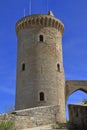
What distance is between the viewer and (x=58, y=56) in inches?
1076

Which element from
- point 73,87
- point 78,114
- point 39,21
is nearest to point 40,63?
point 39,21

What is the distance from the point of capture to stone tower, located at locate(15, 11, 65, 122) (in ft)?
82.5

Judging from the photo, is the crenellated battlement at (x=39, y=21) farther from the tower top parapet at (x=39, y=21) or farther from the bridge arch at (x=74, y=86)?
the bridge arch at (x=74, y=86)

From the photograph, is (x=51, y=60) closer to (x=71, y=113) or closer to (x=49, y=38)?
(x=49, y=38)

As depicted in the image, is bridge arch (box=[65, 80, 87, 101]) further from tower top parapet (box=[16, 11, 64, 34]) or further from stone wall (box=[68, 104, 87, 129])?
stone wall (box=[68, 104, 87, 129])

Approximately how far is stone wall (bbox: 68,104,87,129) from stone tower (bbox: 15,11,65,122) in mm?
3240

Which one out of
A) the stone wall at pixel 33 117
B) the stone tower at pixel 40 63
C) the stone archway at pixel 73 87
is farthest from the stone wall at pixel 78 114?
the stone archway at pixel 73 87

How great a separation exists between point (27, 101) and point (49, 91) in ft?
7.38

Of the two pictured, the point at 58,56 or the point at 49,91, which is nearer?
the point at 49,91

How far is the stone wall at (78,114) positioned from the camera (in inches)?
757

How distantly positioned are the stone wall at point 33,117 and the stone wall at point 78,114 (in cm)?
122

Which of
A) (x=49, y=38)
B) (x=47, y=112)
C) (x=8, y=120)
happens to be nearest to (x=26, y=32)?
(x=49, y=38)

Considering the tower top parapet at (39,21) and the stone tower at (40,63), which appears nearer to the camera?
the stone tower at (40,63)

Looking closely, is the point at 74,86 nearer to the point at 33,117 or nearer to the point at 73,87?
the point at 73,87
